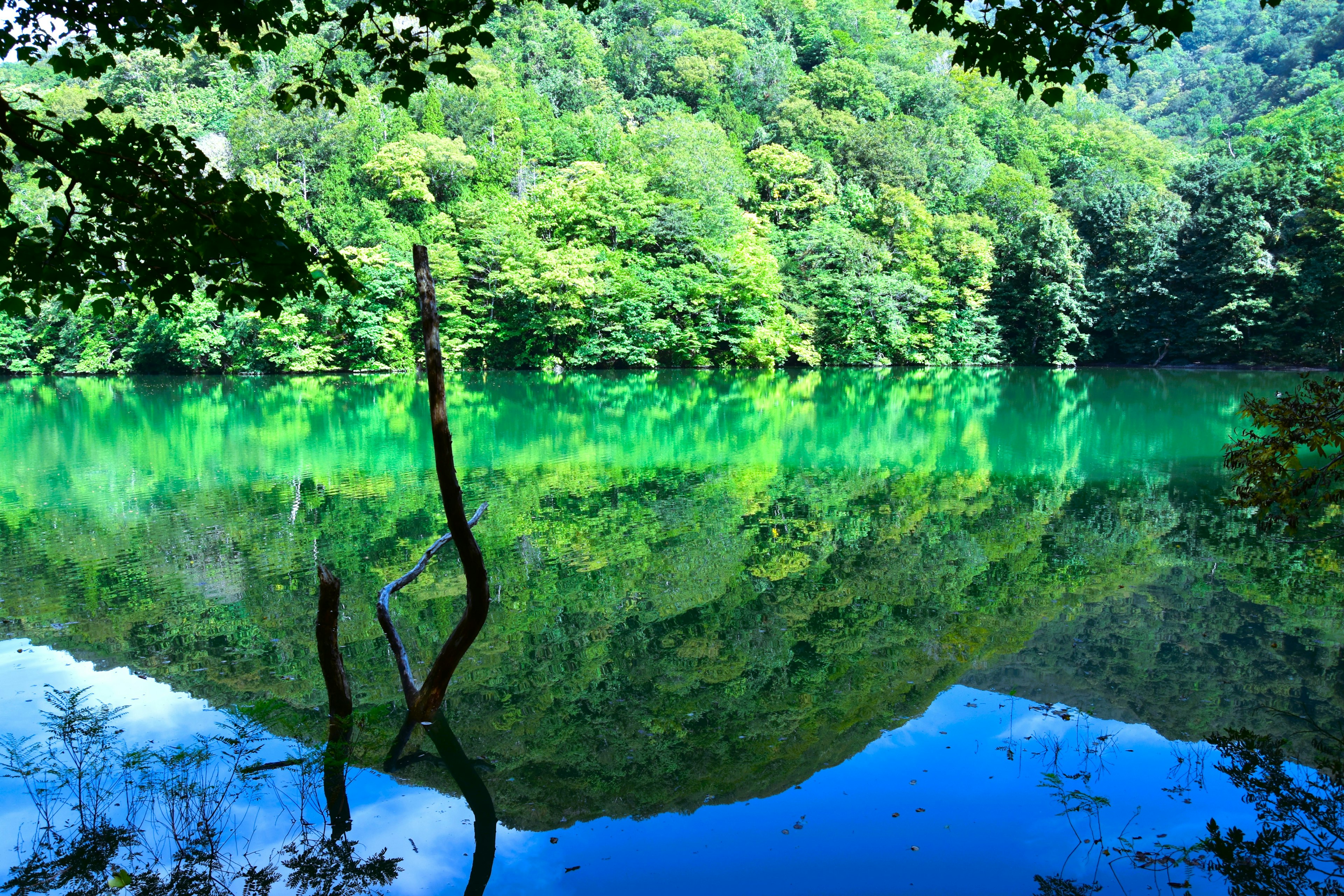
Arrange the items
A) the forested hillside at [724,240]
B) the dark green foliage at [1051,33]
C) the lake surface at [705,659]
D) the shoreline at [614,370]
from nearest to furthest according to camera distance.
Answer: the dark green foliage at [1051,33] < the lake surface at [705,659] < the forested hillside at [724,240] < the shoreline at [614,370]

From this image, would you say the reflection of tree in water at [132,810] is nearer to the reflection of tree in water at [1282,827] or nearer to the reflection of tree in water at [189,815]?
the reflection of tree in water at [189,815]

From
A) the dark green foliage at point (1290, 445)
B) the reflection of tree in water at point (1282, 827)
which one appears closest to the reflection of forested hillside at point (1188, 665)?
the reflection of tree in water at point (1282, 827)

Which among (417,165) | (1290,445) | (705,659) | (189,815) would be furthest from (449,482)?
(417,165)

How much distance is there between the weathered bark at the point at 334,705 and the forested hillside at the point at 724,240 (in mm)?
28130

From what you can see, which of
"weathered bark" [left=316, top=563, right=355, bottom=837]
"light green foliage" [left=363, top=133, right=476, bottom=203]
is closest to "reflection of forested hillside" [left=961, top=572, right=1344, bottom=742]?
"weathered bark" [left=316, top=563, right=355, bottom=837]

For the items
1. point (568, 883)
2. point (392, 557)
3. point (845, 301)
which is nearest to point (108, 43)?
point (568, 883)

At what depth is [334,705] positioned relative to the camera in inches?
193

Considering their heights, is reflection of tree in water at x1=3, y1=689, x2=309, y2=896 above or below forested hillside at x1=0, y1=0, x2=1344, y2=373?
below

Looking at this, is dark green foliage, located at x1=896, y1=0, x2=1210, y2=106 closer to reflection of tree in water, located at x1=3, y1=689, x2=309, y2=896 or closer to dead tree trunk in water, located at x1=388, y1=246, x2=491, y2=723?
dead tree trunk in water, located at x1=388, y1=246, x2=491, y2=723

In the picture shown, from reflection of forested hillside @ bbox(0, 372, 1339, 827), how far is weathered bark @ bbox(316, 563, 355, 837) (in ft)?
0.77

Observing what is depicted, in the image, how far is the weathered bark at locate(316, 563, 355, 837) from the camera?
14.5ft

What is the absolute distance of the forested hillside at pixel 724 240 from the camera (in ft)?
118

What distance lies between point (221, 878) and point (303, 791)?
0.79 m

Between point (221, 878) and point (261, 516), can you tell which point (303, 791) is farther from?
point (261, 516)
